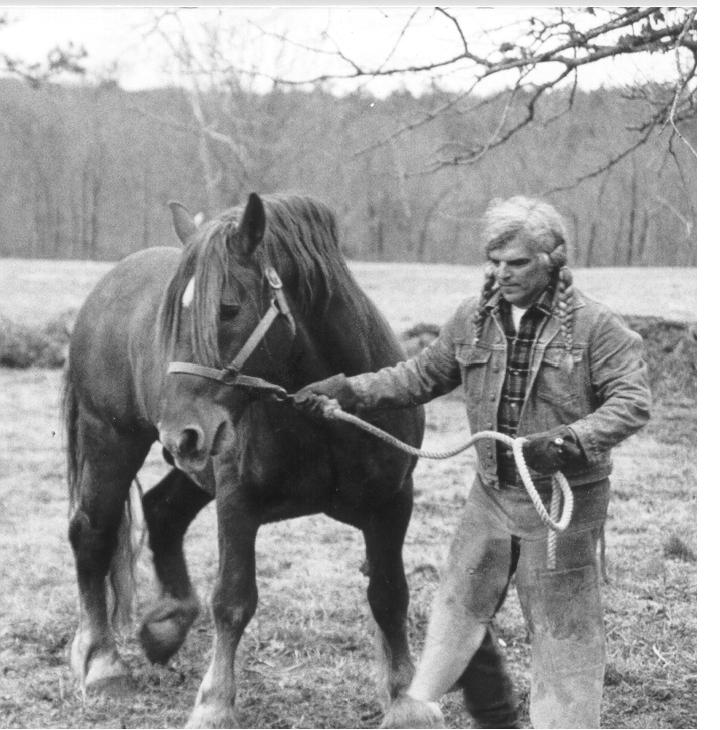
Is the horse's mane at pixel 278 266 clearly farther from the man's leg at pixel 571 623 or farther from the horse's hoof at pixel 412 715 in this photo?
the horse's hoof at pixel 412 715

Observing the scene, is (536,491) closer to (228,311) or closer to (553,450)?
(553,450)

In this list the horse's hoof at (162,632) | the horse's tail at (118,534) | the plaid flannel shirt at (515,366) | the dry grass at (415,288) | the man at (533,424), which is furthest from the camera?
the dry grass at (415,288)

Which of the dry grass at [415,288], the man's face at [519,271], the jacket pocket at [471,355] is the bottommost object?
the dry grass at [415,288]

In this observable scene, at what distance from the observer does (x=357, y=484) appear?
12.3ft

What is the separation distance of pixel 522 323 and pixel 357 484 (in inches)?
40.6

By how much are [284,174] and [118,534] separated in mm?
10250

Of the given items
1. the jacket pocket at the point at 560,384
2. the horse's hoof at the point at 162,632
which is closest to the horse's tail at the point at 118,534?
the horse's hoof at the point at 162,632

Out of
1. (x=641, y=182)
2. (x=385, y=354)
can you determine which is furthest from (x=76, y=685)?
(x=641, y=182)

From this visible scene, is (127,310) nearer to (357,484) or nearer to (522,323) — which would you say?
(357,484)

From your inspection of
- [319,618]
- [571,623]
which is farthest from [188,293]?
[319,618]

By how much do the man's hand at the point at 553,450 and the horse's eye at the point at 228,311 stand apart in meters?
0.99

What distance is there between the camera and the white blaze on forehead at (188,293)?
3.16 m

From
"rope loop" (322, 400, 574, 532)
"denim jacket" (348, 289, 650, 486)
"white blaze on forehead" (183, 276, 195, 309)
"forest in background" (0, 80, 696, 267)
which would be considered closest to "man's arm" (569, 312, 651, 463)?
"denim jacket" (348, 289, 650, 486)

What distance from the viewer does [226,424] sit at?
3.17 metres
